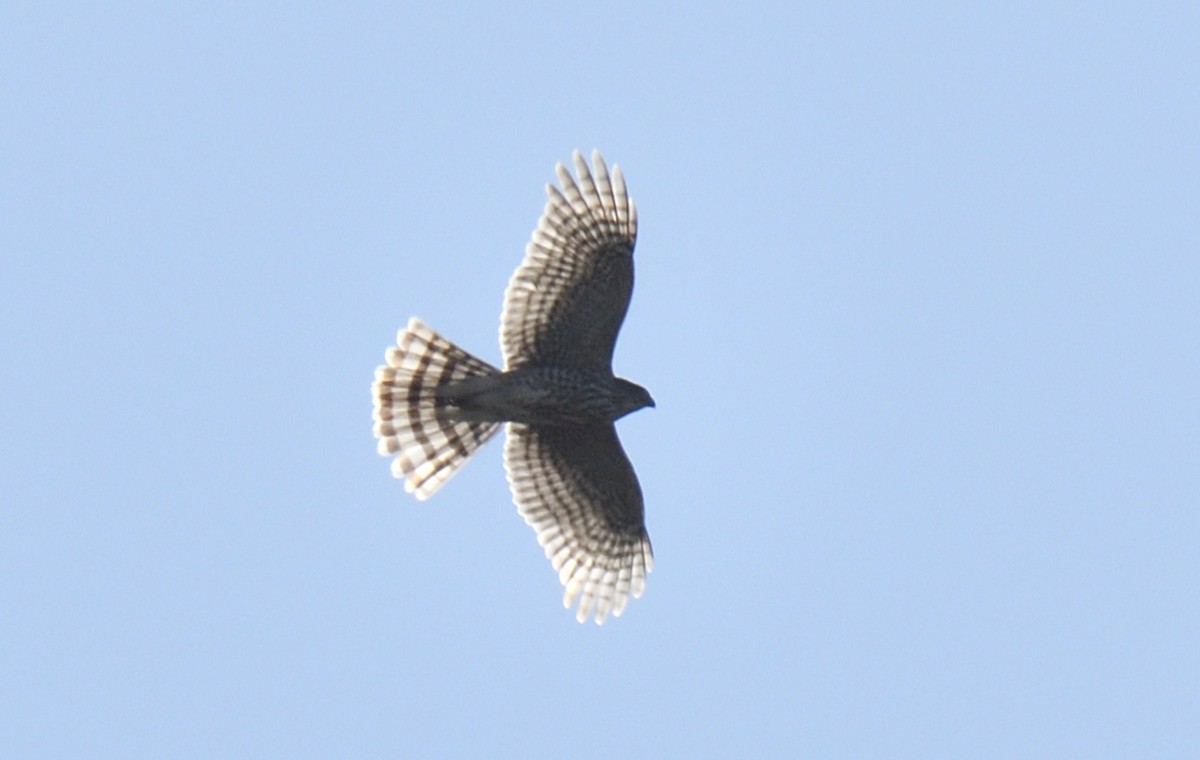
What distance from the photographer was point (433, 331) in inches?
715

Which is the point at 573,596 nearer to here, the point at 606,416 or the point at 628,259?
the point at 606,416

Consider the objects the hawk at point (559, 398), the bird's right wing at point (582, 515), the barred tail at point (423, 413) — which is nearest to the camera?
the hawk at point (559, 398)

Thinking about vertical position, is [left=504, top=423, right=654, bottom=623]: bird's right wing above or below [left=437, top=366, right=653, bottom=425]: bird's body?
below

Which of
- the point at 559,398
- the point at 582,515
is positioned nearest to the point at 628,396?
the point at 559,398

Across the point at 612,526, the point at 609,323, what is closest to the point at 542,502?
the point at 612,526

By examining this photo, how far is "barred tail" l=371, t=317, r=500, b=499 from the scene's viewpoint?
59.8 ft

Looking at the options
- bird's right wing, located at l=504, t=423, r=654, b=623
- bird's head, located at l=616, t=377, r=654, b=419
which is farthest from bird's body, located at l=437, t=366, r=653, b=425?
bird's right wing, located at l=504, t=423, r=654, b=623

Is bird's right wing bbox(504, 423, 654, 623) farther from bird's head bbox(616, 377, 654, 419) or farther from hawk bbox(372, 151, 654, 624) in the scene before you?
bird's head bbox(616, 377, 654, 419)

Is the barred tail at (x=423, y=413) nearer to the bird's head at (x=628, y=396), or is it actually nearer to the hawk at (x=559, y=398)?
the hawk at (x=559, y=398)

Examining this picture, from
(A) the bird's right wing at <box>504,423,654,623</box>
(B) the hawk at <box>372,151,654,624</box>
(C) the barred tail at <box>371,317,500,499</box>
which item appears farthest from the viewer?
(A) the bird's right wing at <box>504,423,654,623</box>

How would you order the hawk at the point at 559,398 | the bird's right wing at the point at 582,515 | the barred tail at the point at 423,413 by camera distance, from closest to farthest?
the hawk at the point at 559,398, the barred tail at the point at 423,413, the bird's right wing at the point at 582,515

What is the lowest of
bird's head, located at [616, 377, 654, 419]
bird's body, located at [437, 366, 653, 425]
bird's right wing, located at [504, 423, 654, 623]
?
bird's right wing, located at [504, 423, 654, 623]

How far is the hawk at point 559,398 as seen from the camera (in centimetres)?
1797

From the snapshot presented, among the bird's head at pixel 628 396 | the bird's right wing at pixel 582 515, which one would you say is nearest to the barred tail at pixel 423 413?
the bird's right wing at pixel 582 515
